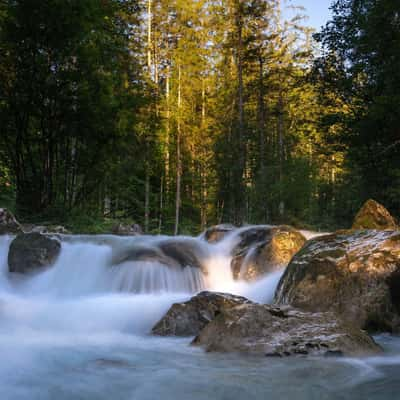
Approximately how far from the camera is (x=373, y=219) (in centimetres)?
861

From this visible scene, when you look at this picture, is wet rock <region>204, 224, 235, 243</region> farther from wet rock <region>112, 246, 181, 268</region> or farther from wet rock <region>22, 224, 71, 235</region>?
wet rock <region>22, 224, 71, 235</region>

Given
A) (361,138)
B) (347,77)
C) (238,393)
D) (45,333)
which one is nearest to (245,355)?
(238,393)

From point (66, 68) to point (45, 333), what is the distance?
9.81 m

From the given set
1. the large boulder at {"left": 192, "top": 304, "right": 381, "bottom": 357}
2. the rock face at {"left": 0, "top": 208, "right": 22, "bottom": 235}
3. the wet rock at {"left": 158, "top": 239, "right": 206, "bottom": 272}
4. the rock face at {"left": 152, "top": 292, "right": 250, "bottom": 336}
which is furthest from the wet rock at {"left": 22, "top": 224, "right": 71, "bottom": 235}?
the large boulder at {"left": 192, "top": 304, "right": 381, "bottom": 357}

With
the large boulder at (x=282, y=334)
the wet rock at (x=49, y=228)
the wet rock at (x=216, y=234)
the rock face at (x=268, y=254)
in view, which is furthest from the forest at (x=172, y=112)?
the large boulder at (x=282, y=334)

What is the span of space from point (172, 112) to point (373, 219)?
12.8 metres

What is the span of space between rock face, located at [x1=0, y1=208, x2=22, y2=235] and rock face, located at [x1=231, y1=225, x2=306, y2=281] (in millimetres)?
5355

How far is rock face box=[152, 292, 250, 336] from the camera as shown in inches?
207

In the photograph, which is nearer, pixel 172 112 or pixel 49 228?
pixel 49 228

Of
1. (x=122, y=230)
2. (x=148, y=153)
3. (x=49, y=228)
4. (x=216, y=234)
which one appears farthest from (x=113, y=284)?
(x=148, y=153)

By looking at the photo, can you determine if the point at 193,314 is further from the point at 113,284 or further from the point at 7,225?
the point at 7,225

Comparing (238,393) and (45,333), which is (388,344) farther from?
(45,333)

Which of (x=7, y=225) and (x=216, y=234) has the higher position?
(x=7, y=225)

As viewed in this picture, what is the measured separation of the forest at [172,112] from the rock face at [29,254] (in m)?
4.18
